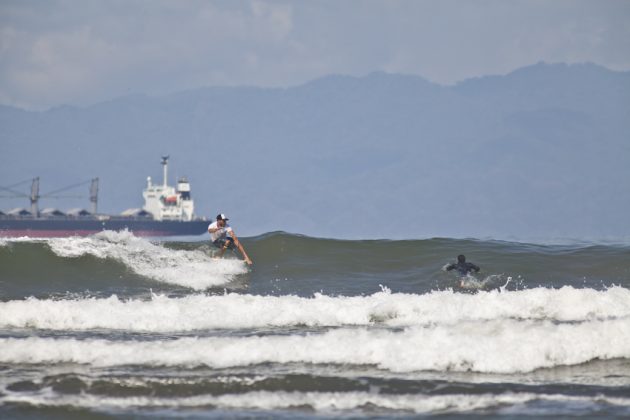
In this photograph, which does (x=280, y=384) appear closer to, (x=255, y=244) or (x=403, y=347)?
(x=403, y=347)

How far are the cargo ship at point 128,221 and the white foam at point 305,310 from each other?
141659 mm

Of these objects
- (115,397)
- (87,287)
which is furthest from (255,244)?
(115,397)

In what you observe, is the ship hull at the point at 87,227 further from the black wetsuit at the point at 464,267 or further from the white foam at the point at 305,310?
the white foam at the point at 305,310

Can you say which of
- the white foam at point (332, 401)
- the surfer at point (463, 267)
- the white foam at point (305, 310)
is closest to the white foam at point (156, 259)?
the white foam at point (305, 310)

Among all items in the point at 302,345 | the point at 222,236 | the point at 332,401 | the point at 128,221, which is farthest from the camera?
the point at 128,221

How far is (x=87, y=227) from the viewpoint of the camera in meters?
167

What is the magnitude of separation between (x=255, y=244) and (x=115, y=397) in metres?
17.7

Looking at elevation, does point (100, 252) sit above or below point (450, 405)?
above

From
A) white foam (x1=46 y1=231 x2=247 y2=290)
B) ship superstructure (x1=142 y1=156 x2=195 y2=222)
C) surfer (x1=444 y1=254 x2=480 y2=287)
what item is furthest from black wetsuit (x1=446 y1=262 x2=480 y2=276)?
ship superstructure (x1=142 y1=156 x2=195 y2=222)

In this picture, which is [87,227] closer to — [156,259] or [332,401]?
[156,259]

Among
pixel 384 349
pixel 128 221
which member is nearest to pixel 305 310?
pixel 384 349

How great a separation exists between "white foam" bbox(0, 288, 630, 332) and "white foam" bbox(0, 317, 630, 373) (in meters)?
3.30

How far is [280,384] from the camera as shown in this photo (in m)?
12.6

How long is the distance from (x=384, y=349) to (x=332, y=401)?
2.54m
